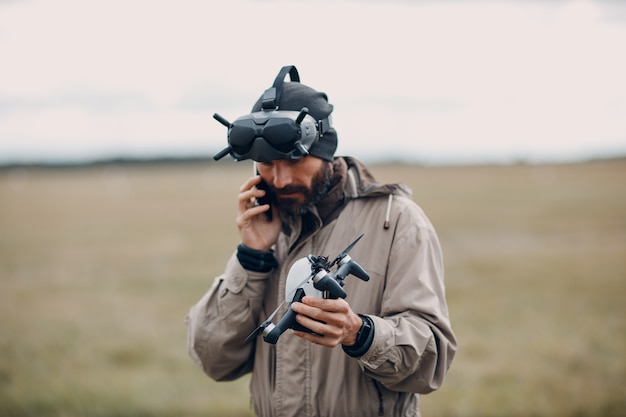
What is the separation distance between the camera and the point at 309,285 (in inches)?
123

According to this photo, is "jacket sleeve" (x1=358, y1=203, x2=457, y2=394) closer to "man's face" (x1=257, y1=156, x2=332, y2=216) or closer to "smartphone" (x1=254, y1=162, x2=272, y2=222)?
"man's face" (x1=257, y1=156, x2=332, y2=216)

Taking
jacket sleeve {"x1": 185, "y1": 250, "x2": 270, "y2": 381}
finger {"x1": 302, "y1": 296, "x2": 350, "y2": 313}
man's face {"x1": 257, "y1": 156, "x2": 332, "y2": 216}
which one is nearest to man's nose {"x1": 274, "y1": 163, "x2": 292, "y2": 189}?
man's face {"x1": 257, "y1": 156, "x2": 332, "y2": 216}

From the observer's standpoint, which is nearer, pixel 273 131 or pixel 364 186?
pixel 273 131

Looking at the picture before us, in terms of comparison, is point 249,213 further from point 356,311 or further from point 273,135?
point 356,311

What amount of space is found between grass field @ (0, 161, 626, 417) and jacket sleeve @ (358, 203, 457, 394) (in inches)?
216

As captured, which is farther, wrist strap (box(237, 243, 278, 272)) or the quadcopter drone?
wrist strap (box(237, 243, 278, 272))

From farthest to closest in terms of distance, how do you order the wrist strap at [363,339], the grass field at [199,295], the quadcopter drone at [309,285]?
the grass field at [199,295]
the wrist strap at [363,339]
the quadcopter drone at [309,285]

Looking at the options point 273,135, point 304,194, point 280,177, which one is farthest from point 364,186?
point 273,135

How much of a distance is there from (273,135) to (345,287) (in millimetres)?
894

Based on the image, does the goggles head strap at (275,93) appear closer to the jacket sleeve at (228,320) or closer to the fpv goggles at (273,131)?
the fpv goggles at (273,131)

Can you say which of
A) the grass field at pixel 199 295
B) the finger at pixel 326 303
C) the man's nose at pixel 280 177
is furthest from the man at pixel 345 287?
the grass field at pixel 199 295

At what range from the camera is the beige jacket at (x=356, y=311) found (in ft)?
11.3

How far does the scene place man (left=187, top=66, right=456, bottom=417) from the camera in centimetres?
347

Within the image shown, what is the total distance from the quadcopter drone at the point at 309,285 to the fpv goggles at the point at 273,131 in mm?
667
